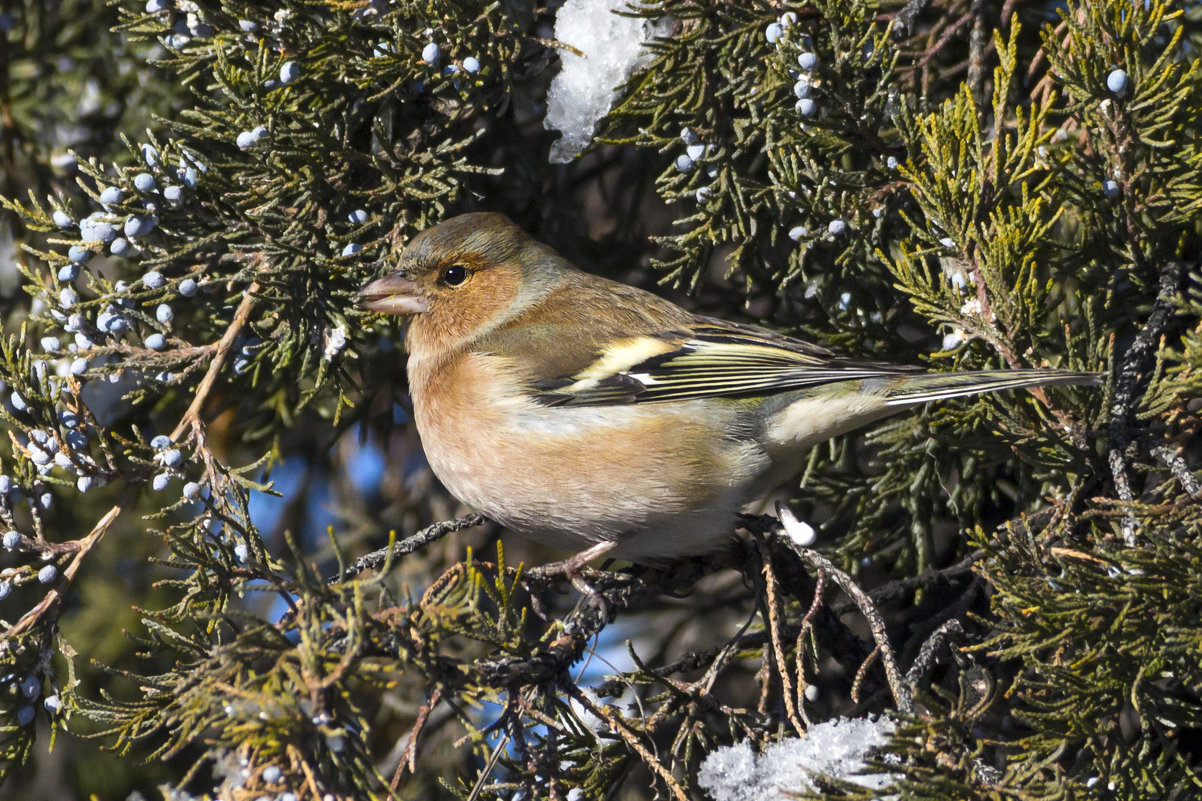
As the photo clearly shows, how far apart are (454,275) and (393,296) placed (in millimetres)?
370

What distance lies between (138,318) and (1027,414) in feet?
7.27

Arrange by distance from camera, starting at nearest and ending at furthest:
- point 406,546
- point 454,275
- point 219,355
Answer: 1. point 406,546
2. point 219,355
3. point 454,275

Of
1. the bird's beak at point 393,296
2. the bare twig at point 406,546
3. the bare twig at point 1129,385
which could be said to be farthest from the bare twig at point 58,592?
the bare twig at point 1129,385

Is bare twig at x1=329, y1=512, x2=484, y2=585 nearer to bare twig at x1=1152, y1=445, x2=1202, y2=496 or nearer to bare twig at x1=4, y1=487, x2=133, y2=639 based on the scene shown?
bare twig at x1=4, y1=487, x2=133, y2=639

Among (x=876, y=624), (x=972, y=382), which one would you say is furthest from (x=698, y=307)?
(x=876, y=624)

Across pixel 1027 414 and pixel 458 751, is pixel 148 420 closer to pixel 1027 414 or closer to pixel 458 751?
pixel 458 751

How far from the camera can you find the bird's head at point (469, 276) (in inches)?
118

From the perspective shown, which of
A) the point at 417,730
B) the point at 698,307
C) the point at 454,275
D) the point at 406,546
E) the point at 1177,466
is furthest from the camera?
the point at 698,307

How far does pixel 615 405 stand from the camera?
290cm

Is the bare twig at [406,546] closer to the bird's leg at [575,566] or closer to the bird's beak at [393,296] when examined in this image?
the bird's leg at [575,566]

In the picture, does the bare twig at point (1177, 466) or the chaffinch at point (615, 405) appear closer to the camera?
the bare twig at point (1177, 466)

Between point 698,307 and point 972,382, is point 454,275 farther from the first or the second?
point 972,382

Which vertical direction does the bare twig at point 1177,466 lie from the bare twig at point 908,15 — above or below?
below

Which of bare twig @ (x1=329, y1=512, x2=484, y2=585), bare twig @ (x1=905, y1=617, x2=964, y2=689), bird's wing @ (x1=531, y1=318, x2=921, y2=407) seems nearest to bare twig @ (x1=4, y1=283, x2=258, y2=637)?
bare twig @ (x1=329, y1=512, x2=484, y2=585)
